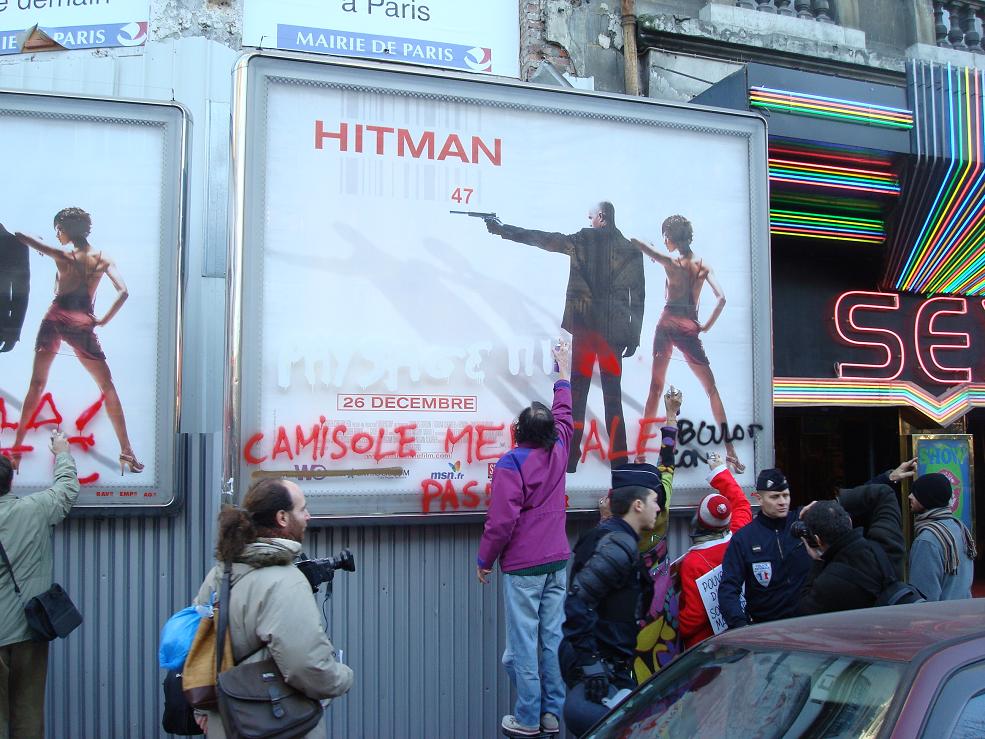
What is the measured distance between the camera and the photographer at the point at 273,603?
354 centimetres

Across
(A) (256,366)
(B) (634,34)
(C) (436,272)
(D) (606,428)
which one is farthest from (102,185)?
(B) (634,34)

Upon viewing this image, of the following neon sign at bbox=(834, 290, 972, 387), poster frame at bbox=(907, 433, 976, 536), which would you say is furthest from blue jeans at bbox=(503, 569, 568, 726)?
poster frame at bbox=(907, 433, 976, 536)

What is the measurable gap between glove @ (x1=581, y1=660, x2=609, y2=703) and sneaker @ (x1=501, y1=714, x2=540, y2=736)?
3.78 ft

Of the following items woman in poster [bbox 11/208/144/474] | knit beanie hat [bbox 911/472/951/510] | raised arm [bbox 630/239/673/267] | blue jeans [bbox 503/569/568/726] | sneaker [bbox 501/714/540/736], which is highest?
raised arm [bbox 630/239/673/267]

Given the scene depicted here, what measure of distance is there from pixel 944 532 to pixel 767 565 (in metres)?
1.36

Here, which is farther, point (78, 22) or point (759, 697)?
point (78, 22)

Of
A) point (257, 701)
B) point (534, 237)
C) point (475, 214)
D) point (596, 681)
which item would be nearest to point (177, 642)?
point (257, 701)

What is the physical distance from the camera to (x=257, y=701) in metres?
3.53

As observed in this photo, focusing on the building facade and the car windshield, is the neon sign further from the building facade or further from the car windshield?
the car windshield

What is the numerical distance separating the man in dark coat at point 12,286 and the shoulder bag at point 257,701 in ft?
9.88

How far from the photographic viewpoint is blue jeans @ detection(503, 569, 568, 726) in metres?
5.38

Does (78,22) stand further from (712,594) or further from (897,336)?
(897,336)

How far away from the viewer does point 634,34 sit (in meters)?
8.17

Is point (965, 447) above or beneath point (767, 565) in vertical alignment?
above
